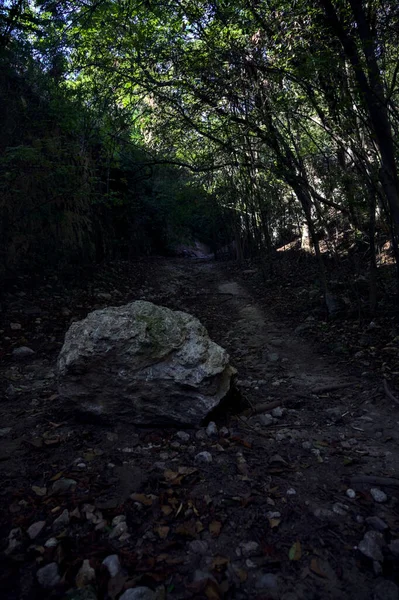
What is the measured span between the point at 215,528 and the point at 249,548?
0.72 ft

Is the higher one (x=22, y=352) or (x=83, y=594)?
(x=22, y=352)

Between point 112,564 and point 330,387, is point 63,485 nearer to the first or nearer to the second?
point 112,564

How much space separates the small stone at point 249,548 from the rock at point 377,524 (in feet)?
2.24

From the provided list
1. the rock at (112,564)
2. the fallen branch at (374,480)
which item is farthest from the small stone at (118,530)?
the fallen branch at (374,480)

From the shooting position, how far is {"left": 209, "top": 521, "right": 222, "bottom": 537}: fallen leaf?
2123mm

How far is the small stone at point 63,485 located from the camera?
8.09 feet

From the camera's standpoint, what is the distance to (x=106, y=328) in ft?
11.3

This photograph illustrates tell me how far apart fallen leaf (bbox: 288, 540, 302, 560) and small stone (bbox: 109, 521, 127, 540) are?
903 mm

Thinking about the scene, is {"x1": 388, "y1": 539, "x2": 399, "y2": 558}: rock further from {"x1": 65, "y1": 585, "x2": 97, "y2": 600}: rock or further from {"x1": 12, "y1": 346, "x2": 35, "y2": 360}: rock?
{"x1": 12, "y1": 346, "x2": 35, "y2": 360}: rock

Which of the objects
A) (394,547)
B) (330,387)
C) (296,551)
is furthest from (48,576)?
(330,387)

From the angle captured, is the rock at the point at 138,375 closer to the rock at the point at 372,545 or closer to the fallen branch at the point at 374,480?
the fallen branch at the point at 374,480

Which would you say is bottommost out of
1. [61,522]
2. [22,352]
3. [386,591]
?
[386,591]

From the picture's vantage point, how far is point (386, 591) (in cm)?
175

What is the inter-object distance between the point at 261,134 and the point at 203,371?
5184 mm
